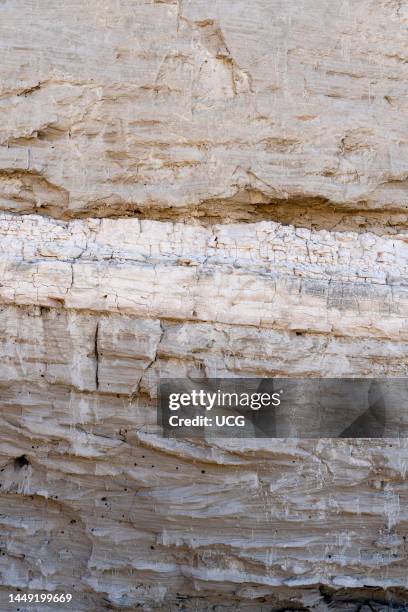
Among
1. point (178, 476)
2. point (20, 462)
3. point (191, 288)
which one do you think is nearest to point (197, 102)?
point (191, 288)

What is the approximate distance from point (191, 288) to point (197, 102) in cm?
102

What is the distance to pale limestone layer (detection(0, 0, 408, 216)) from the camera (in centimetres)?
366

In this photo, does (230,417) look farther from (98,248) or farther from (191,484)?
(98,248)

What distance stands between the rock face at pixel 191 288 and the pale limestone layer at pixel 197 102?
0.04ft

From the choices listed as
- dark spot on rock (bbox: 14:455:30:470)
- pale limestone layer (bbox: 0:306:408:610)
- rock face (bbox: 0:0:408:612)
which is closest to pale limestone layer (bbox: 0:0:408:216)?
rock face (bbox: 0:0:408:612)

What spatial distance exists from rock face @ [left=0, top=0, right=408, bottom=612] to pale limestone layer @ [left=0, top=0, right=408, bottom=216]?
1 centimetres

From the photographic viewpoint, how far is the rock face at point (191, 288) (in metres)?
3.53

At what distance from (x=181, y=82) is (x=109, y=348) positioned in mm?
1472

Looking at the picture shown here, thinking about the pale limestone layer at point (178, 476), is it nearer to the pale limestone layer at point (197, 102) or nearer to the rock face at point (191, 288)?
the rock face at point (191, 288)

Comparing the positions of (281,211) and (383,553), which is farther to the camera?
(281,211)

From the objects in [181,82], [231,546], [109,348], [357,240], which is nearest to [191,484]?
[231,546]

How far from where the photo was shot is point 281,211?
3.81m

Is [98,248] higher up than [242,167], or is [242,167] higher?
[242,167]

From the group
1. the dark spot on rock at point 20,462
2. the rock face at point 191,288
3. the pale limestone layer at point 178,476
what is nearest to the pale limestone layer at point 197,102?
the rock face at point 191,288
